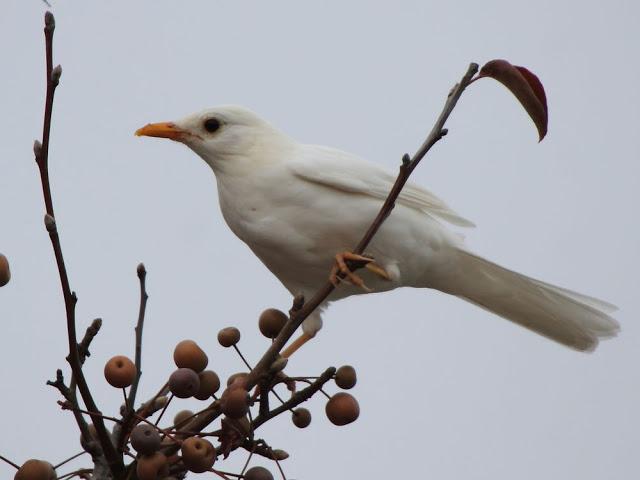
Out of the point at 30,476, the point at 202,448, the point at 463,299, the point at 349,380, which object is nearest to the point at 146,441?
the point at 202,448

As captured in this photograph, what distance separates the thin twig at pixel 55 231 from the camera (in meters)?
2.36

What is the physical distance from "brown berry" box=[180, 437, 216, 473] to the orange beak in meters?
2.17

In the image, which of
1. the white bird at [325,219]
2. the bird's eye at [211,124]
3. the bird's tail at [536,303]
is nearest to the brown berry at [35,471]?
the white bird at [325,219]

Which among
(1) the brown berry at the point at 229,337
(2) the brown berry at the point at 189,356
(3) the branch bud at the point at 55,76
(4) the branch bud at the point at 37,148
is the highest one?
(3) the branch bud at the point at 55,76

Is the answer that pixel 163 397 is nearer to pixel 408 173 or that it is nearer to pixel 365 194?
pixel 408 173

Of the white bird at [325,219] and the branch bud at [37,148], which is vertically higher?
the white bird at [325,219]

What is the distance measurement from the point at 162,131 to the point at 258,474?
2.25m

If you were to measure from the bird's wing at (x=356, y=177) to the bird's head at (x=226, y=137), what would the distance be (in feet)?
0.67

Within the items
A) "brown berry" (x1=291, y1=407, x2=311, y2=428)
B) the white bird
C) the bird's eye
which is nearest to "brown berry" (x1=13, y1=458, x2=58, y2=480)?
"brown berry" (x1=291, y1=407, x2=311, y2=428)

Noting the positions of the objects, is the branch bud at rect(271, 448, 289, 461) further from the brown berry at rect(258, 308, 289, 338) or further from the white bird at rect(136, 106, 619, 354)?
the white bird at rect(136, 106, 619, 354)

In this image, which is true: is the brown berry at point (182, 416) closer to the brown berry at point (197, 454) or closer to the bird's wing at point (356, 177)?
the brown berry at point (197, 454)

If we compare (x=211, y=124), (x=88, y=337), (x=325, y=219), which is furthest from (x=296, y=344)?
(x=88, y=337)

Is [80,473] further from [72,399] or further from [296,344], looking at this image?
[296,344]

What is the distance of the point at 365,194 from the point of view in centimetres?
459
